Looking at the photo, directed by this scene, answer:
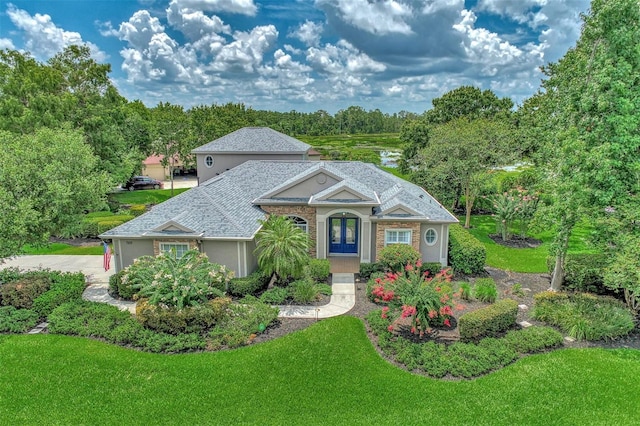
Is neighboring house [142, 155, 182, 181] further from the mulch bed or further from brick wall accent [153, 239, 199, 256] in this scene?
the mulch bed

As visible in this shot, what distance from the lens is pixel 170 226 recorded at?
58.9ft

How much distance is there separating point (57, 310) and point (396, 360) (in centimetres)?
1301

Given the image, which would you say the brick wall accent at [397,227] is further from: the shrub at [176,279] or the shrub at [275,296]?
the shrub at [176,279]

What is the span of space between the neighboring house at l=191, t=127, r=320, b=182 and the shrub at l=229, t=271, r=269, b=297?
1664 cm

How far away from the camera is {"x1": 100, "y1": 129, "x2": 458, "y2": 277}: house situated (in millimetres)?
18219

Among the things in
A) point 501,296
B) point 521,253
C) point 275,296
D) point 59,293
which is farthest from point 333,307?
point 521,253

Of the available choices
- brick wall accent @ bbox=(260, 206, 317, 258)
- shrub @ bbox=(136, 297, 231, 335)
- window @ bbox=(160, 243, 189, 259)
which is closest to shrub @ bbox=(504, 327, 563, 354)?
brick wall accent @ bbox=(260, 206, 317, 258)

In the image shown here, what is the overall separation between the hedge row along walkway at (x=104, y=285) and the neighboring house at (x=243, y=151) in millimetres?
12970

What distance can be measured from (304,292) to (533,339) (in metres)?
8.69

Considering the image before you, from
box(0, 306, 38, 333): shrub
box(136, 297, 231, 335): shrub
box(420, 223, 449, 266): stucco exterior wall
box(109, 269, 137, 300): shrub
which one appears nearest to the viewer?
box(136, 297, 231, 335): shrub

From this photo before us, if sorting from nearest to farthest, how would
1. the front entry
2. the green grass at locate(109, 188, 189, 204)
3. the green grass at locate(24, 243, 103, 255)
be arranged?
the front entry < the green grass at locate(24, 243, 103, 255) < the green grass at locate(109, 188, 189, 204)

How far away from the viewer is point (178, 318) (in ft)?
47.4

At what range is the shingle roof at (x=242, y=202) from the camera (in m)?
18.4

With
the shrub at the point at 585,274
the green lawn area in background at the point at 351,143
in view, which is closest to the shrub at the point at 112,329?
the shrub at the point at 585,274
